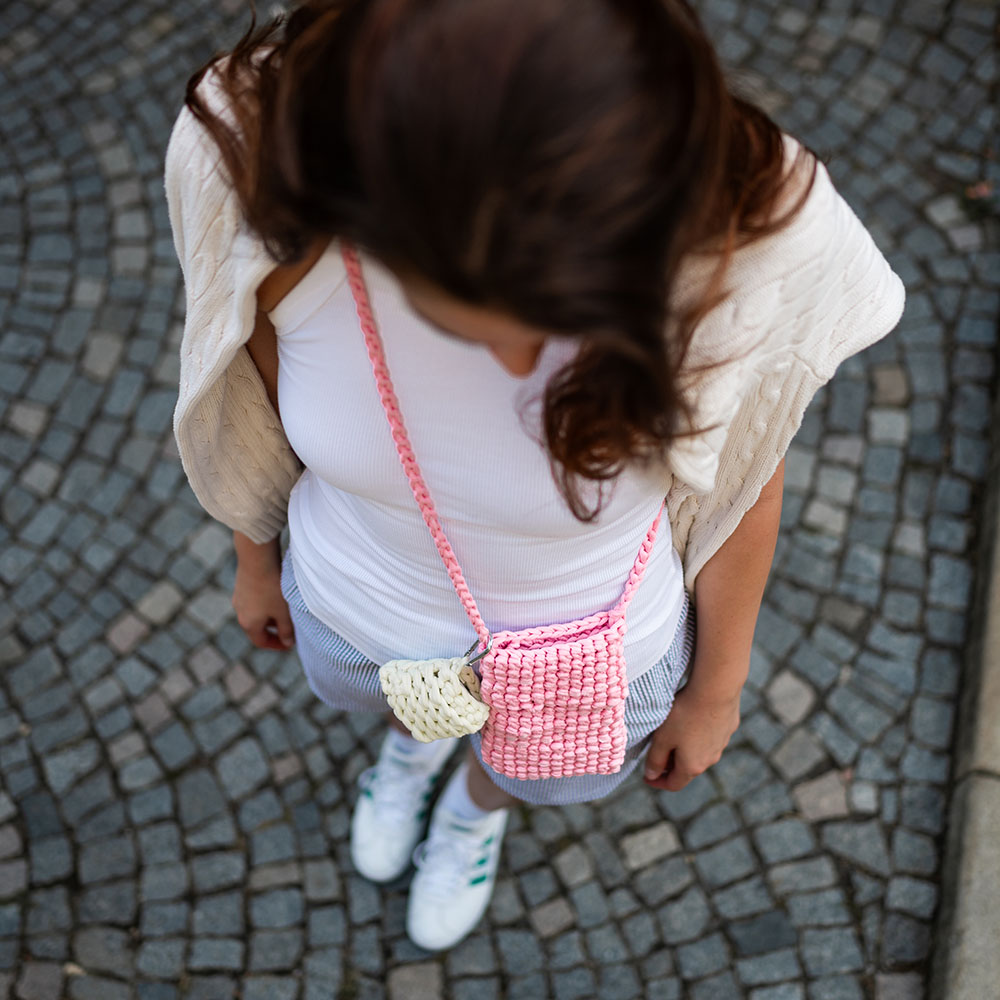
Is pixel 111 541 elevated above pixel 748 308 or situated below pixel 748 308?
below

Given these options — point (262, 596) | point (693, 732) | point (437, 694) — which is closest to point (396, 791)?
point (262, 596)

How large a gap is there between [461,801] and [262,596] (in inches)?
37.9

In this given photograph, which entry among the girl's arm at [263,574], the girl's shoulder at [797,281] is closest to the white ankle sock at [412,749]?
the girl's arm at [263,574]

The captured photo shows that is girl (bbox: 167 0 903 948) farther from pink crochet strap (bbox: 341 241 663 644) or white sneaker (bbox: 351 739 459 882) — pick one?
white sneaker (bbox: 351 739 459 882)

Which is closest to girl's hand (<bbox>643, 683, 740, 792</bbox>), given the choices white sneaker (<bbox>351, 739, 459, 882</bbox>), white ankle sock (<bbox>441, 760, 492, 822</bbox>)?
white ankle sock (<bbox>441, 760, 492, 822</bbox>)

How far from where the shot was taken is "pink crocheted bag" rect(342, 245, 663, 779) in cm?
158

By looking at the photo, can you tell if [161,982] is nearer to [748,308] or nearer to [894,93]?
[748,308]

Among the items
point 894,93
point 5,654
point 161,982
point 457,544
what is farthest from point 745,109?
point 894,93

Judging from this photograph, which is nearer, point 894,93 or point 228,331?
point 228,331

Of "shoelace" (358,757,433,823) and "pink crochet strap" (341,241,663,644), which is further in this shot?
"shoelace" (358,757,433,823)

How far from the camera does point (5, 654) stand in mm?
3184

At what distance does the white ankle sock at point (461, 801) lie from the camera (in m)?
2.67

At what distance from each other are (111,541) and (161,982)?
4.81ft

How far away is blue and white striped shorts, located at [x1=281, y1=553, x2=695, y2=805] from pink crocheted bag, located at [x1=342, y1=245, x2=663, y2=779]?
0.08 metres
